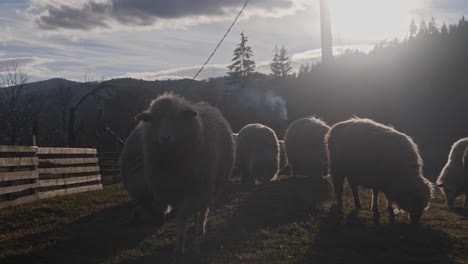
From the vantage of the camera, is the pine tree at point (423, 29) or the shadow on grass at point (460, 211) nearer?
the shadow on grass at point (460, 211)

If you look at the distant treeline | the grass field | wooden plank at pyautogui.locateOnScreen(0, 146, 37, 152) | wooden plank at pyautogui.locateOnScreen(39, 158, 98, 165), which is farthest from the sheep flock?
the distant treeline

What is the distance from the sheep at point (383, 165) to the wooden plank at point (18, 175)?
799cm

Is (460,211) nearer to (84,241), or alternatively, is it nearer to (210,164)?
(210,164)

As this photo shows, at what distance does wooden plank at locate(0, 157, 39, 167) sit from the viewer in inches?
470

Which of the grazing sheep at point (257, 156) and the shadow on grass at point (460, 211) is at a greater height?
the grazing sheep at point (257, 156)

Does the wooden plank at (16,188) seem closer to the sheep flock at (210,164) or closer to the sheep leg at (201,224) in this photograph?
the sheep flock at (210,164)

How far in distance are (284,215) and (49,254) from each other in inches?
195

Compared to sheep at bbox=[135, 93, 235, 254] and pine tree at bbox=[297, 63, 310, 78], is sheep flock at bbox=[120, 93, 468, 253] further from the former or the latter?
pine tree at bbox=[297, 63, 310, 78]

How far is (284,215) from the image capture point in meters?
10.4

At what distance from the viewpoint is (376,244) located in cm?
780

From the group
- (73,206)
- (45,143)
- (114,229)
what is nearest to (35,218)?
(73,206)

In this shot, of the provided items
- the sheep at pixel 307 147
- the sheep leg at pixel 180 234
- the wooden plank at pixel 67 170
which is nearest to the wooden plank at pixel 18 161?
the wooden plank at pixel 67 170

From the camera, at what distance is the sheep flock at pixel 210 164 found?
7598 mm

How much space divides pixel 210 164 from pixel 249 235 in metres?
1.48
